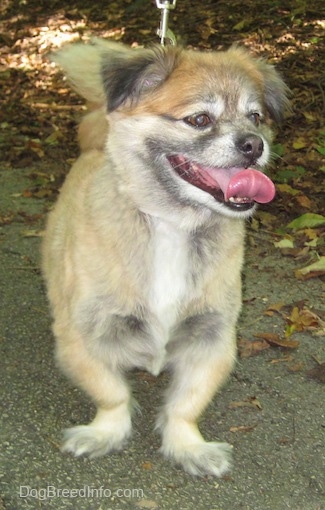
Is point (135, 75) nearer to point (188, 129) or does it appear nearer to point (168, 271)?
point (188, 129)

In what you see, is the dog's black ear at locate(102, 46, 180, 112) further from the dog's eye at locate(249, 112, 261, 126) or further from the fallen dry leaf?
the fallen dry leaf

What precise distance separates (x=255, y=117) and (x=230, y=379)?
55.2 inches

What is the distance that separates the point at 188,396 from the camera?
3.55 meters

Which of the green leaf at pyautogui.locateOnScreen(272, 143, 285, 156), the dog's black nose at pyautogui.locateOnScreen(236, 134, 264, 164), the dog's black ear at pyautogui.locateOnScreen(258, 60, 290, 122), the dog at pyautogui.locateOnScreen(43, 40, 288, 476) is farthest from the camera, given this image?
the green leaf at pyautogui.locateOnScreen(272, 143, 285, 156)

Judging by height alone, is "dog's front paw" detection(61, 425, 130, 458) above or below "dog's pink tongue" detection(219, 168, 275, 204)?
below

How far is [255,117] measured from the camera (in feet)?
11.0

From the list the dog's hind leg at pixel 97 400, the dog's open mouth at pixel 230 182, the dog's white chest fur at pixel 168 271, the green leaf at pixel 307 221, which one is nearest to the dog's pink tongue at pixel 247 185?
the dog's open mouth at pixel 230 182

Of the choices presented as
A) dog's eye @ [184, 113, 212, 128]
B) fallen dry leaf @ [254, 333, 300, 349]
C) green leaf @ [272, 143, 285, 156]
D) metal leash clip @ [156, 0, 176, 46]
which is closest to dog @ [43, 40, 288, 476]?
dog's eye @ [184, 113, 212, 128]

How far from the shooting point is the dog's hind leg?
3.46 metres

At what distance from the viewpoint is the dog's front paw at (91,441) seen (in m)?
3.44

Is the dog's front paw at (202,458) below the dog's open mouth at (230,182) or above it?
below

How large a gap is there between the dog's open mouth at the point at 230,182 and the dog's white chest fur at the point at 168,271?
0.26 meters

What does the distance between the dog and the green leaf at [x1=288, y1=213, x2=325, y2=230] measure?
202 cm

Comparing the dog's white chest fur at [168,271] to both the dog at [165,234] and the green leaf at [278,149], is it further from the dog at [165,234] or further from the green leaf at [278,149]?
the green leaf at [278,149]
